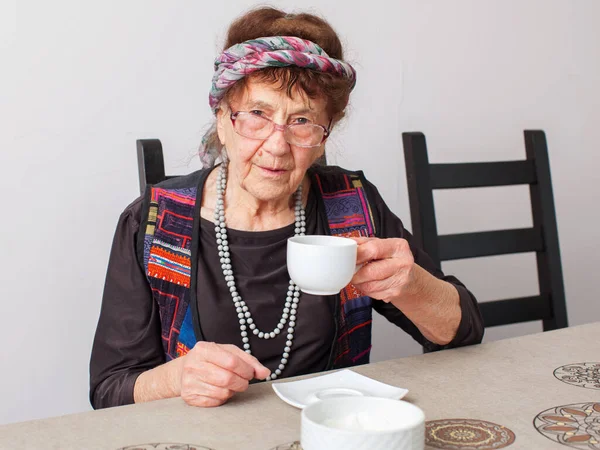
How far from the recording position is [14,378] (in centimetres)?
209

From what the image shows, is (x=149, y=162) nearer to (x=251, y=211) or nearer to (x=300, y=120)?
(x=251, y=211)

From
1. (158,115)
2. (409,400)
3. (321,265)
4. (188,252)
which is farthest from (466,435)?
(158,115)

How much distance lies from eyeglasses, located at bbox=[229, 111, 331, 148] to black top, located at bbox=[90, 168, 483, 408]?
0.75 ft

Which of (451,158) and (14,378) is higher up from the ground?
(451,158)

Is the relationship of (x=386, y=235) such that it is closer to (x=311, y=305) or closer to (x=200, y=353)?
(x=311, y=305)

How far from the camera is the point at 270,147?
4.56 feet

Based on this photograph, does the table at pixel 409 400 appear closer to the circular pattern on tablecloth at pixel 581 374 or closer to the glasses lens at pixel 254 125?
the circular pattern on tablecloth at pixel 581 374

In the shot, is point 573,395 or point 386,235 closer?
point 573,395

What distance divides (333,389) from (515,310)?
89cm

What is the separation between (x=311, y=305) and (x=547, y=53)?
187cm

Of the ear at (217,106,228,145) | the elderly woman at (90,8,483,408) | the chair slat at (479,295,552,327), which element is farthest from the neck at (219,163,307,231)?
the chair slat at (479,295,552,327)

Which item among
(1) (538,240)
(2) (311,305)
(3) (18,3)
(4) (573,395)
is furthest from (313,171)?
(3) (18,3)

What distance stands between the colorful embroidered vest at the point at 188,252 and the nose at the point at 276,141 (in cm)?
24

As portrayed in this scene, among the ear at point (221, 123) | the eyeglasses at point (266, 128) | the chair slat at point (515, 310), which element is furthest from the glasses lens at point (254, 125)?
the chair slat at point (515, 310)
